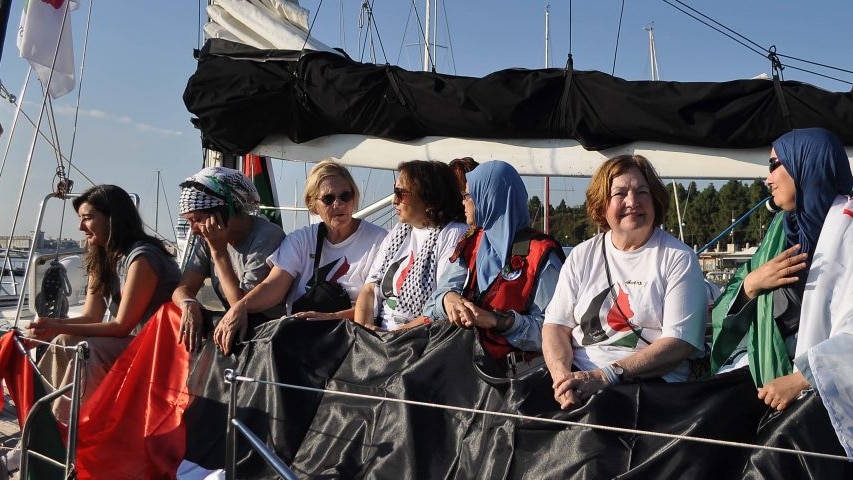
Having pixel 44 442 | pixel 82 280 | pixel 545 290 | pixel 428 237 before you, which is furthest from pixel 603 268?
pixel 82 280

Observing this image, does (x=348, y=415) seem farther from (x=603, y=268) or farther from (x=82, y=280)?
(x=82, y=280)

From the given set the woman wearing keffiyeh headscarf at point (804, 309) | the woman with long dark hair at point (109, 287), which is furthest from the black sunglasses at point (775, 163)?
the woman with long dark hair at point (109, 287)

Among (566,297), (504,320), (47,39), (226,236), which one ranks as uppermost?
(47,39)

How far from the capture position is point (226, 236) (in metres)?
4.64

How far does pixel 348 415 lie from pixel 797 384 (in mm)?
1764

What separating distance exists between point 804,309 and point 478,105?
2629 mm

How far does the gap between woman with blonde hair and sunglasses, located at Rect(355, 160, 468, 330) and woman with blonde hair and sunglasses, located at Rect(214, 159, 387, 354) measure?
0.88 ft

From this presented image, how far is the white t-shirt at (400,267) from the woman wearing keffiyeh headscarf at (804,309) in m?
1.55

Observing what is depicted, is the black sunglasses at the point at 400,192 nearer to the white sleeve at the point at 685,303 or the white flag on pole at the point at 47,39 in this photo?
the white sleeve at the point at 685,303

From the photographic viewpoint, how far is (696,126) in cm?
456

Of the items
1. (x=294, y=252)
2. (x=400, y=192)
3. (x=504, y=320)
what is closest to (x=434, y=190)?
(x=400, y=192)

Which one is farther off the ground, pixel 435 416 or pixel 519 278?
pixel 519 278

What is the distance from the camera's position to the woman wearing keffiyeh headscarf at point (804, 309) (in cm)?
238

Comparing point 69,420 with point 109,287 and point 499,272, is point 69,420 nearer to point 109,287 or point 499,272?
point 109,287
